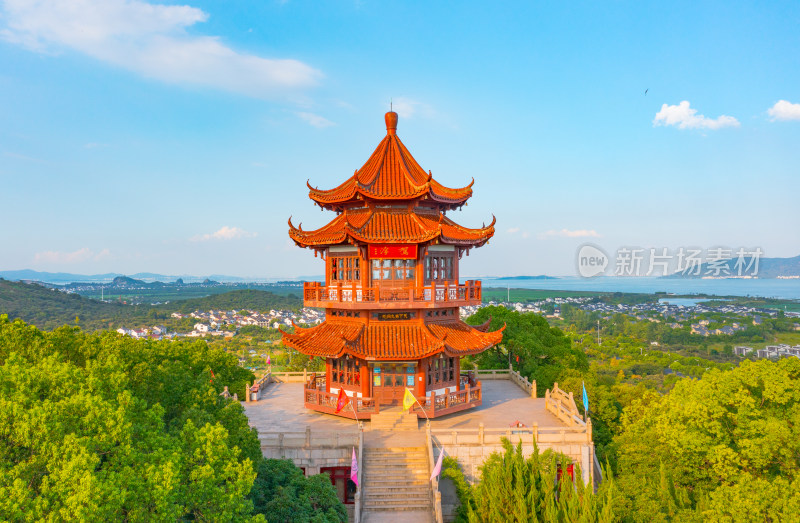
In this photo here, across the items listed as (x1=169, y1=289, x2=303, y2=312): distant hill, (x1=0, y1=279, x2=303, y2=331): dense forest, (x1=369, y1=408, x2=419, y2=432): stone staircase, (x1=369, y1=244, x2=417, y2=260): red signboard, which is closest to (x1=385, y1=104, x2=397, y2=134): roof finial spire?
(x1=369, y1=244, x2=417, y2=260): red signboard

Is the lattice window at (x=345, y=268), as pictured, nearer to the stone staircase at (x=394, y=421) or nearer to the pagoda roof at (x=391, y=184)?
the pagoda roof at (x=391, y=184)

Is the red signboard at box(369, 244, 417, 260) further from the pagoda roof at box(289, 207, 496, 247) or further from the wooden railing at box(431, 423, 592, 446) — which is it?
the wooden railing at box(431, 423, 592, 446)

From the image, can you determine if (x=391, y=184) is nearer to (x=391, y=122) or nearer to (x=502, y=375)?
(x=391, y=122)

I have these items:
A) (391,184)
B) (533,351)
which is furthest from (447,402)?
(533,351)

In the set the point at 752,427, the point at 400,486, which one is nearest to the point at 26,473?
the point at 400,486

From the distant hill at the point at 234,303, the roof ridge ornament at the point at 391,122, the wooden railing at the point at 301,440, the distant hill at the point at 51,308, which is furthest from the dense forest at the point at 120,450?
the distant hill at the point at 234,303
